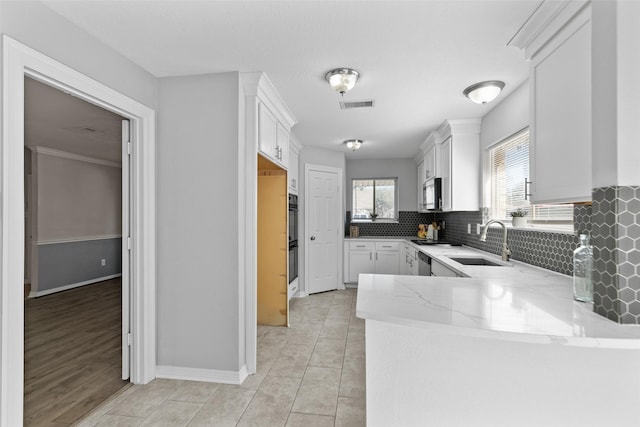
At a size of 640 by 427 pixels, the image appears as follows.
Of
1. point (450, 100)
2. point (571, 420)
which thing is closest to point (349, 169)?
point (450, 100)

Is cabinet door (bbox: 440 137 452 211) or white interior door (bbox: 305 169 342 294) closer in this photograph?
cabinet door (bbox: 440 137 452 211)

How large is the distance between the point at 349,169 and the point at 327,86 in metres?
3.69

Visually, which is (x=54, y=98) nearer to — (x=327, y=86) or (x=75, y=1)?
(x=75, y=1)

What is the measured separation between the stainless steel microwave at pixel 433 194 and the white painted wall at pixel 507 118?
70 cm

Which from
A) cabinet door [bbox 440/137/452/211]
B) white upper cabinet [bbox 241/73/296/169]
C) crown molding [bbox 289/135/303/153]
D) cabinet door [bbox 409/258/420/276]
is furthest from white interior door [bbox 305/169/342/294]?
cabinet door [bbox 440/137/452/211]

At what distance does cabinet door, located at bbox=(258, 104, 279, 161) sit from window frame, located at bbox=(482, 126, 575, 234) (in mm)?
1948

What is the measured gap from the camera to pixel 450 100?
3.15 metres

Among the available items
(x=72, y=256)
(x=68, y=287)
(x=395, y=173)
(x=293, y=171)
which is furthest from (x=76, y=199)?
(x=395, y=173)

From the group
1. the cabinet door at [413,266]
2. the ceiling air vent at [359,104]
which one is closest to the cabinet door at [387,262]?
the cabinet door at [413,266]

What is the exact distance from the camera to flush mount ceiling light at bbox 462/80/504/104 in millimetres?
2672

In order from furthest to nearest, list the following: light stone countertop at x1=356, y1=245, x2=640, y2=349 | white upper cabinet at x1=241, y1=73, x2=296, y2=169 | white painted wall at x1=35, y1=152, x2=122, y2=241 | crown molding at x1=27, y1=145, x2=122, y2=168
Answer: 1. white painted wall at x1=35, y1=152, x2=122, y2=241
2. crown molding at x1=27, y1=145, x2=122, y2=168
3. white upper cabinet at x1=241, y1=73, x2=296, y2=169
4. light stone countertop at x1=356, y1=245, x2=640, y2=349

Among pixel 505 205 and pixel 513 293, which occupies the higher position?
pixel 505 205

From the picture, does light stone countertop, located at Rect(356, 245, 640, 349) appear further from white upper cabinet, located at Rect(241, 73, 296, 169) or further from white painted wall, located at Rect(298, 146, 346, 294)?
white painted wall, located at Rect(298, 146, 346, 294)

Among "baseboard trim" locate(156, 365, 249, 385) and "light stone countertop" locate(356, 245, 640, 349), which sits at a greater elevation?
"light stone countertop" locate(356, 245, 640, 349)
